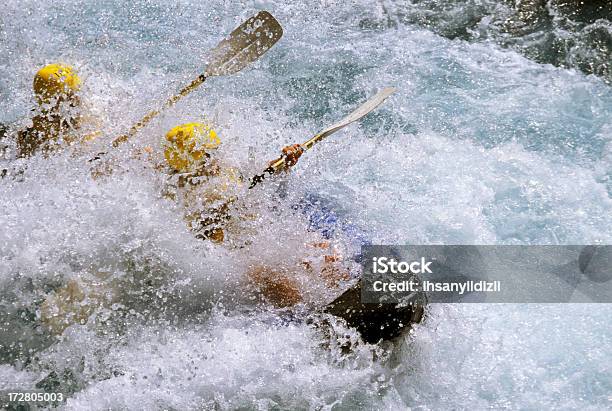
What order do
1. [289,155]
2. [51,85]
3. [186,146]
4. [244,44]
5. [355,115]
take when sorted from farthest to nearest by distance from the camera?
[244,44], [355,115], [51,85], [289,155], [186,146]

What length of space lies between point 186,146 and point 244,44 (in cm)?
135

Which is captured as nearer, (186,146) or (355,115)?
(186,146)

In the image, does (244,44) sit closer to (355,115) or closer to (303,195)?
(355,115)

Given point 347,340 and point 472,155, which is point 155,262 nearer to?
point 347,340

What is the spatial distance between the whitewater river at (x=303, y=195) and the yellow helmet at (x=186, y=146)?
23 cm

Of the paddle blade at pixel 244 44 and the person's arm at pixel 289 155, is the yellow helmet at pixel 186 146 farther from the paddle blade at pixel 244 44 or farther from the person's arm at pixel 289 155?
the paddle blade at pixel 244 44

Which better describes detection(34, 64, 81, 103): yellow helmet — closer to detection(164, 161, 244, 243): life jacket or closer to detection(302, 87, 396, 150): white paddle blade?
detection(164, 161, 244, 243): life jacket

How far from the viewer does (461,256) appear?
4.20 m

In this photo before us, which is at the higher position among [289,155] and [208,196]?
[289,155]

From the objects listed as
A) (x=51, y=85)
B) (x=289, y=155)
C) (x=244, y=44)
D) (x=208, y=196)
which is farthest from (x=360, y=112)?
(x=51, y=85)

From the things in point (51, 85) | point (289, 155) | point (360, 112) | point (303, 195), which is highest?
point (51, 85)

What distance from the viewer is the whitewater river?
3.47 meters

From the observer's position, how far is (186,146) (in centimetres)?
365

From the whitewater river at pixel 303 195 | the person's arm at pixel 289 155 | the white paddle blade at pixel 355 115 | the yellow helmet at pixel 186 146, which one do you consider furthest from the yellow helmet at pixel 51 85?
the white paddle blade at pixel 355 115
